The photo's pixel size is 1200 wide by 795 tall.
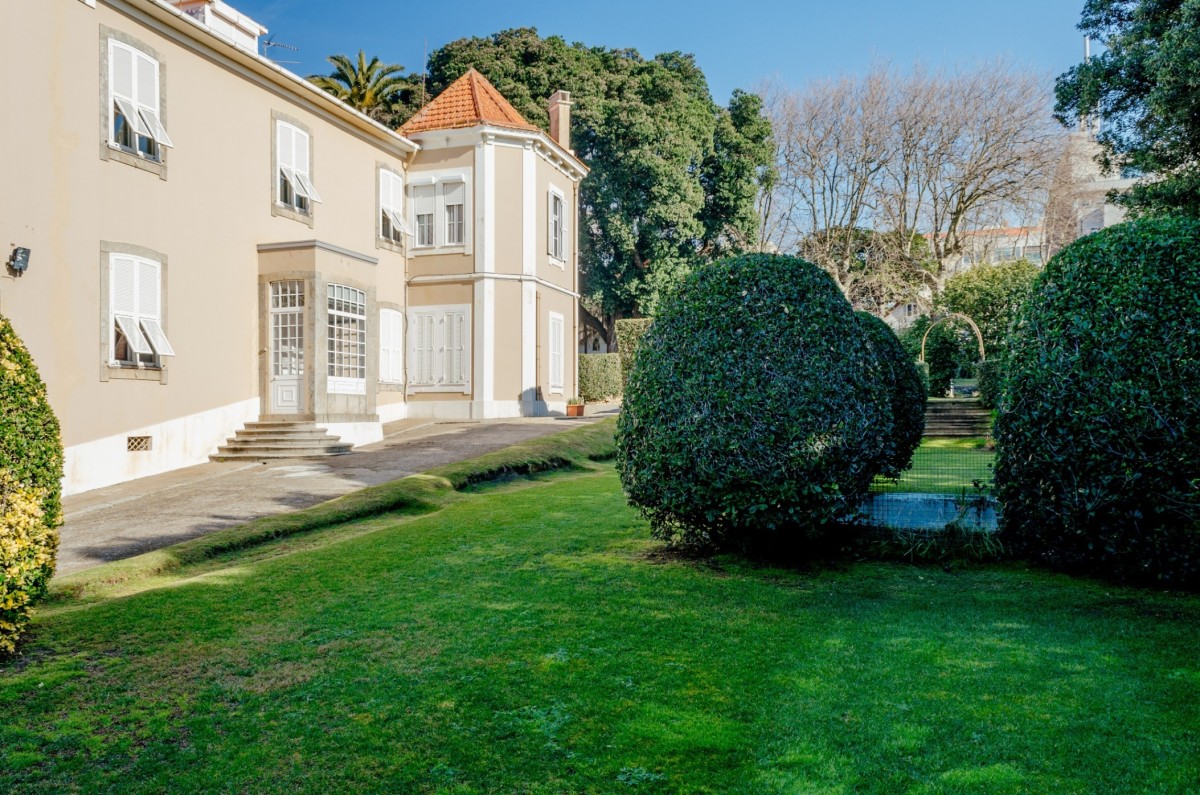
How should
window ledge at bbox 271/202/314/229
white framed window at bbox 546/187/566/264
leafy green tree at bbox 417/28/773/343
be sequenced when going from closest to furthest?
window ledge at bbox 271/202/314/229 → white framed window at bbox 546/187/566/264 → leafy green tree at bbox 417/28/773/343

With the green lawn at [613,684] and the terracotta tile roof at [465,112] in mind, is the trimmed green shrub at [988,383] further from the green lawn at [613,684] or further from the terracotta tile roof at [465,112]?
the green lawn at [613,684]

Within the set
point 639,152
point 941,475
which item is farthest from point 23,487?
point 639,152

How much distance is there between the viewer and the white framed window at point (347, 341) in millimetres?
16781

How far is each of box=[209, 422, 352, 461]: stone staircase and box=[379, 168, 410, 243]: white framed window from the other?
6.95m

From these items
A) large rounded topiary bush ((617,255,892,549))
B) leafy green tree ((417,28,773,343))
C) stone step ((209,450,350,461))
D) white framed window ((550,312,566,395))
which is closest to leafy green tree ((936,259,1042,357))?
leafy green tree ((417,28,773,343))

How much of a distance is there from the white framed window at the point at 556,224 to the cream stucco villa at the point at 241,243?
3.4 inches

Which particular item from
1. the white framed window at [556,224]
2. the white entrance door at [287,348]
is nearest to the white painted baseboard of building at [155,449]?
the white entrance door at [287,348]

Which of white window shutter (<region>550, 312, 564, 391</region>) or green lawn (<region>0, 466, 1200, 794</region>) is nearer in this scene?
green lawn (<region>0, 466, 1200, 794</region>)

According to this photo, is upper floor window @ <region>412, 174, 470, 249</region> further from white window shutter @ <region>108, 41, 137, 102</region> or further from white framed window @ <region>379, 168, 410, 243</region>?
white window shutter @ <region>108, 41, 137, 102</region>

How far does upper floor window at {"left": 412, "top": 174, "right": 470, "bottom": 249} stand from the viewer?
72.9 feet

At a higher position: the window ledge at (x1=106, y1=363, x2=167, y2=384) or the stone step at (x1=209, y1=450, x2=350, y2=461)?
the window ledge at (x1=106, y1=363, x2=167, y2=384)

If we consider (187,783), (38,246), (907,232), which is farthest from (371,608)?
(907,232)

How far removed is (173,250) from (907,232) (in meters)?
29.9

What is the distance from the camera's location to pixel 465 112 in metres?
22.7
